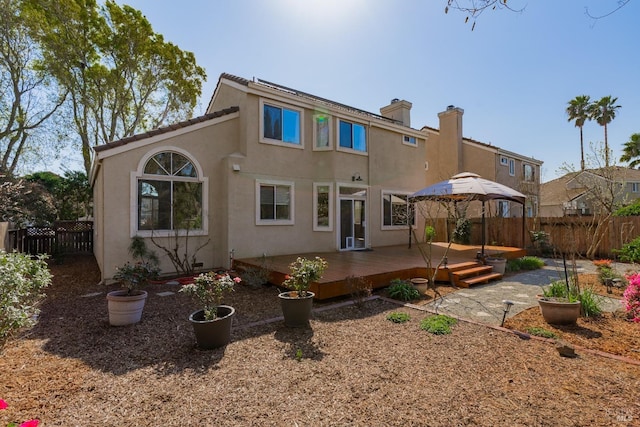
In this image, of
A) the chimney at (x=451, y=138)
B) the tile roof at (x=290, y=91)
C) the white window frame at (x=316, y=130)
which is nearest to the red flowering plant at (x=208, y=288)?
the tile roof at (x=290, y=91)

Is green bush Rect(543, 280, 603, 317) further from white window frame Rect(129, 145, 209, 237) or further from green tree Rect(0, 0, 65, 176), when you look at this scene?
green tree Rect(0, 0, 65, 176)

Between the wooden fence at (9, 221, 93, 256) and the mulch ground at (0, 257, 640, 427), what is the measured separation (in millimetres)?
9870

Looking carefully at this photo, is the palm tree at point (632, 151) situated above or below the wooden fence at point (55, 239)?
above

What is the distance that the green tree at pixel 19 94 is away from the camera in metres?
16.2

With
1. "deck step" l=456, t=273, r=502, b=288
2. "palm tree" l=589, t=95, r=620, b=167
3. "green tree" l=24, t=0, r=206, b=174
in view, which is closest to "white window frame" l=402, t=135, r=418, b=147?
"deck step" l=456, t=273, r=502, b=288

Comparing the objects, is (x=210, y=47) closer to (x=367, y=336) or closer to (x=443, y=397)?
(x=367, y=336)

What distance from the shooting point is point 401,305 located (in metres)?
6.99

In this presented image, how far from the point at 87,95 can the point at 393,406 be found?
919 inches

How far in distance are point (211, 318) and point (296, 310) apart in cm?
147

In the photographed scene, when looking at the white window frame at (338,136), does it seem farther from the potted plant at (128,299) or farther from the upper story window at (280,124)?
the potted plant at (128,299)

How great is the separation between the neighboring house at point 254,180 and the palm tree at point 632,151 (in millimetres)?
27986

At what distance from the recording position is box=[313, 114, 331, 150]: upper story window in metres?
12.4

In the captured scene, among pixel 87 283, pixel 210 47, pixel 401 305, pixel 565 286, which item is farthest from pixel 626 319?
pixel 210 47

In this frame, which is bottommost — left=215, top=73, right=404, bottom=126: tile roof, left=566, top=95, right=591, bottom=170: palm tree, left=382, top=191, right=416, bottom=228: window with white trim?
left=382, top=191, right=416, bottom=228: window with white trim
